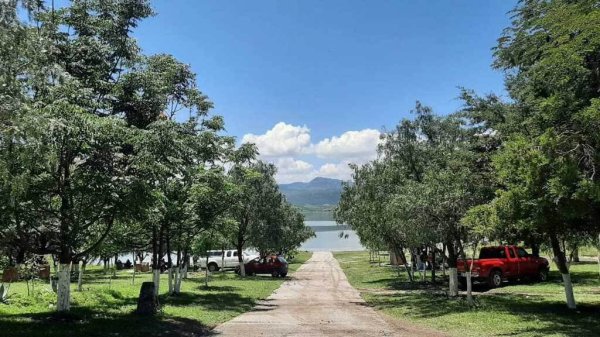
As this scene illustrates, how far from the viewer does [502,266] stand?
24.0 meters

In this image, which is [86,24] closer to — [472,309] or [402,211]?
[402,211]

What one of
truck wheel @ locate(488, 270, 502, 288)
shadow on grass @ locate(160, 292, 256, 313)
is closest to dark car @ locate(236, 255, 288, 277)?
shadow on grass @ locate(160, 292, 256, 313)

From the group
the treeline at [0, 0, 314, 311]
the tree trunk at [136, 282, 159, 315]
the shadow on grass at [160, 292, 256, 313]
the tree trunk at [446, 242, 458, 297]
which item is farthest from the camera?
the tree trunk at [446, 242, 458, 297]

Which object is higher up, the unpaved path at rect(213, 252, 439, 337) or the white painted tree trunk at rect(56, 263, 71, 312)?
the white painted tree trunk at rect(56, 263, 71, 312)

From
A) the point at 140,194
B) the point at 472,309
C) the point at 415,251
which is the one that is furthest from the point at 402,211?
the point at 415,251

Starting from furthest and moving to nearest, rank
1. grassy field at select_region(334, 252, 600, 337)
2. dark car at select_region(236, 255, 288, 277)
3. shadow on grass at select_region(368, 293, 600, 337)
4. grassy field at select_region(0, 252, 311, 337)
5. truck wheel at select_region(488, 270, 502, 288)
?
dark car at select_region(236, 255, 288, 277) < truck wheel at select_region(488, 270, 502, 288) < grassy field at select_region(334, 252, 600, 337) < shadow on grass at select_region(368, 293, 600, 337) < grassy field at select_region(0, 252, 311, 337)

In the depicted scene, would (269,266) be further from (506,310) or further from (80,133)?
(80,133)

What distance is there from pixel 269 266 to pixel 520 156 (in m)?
27.7

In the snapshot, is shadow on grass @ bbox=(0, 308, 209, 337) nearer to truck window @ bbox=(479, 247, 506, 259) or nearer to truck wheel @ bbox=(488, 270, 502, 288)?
truck wheel @ bbox=(488, 270, 502, 288)

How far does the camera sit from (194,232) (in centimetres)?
2219

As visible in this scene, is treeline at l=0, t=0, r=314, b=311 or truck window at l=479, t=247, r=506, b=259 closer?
treeline at l=0, t=0, r=314, b=311

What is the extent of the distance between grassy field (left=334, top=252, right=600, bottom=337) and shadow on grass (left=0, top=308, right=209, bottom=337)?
21.4ft

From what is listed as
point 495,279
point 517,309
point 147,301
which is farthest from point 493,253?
point 147,301

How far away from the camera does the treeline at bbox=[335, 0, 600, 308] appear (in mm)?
10562
